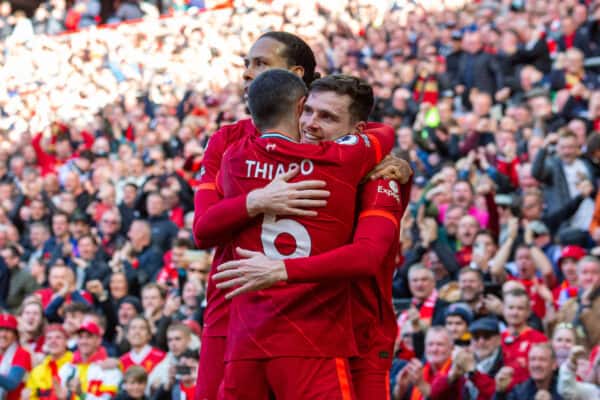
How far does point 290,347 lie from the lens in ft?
14.1

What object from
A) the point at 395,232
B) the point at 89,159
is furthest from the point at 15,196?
the point at 395,232

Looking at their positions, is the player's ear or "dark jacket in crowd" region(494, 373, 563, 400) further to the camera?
"dark jacket in crowd" region(494, 373, 563, 400)

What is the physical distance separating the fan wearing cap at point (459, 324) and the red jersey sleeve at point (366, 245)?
4.19 meters

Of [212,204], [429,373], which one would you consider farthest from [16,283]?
[212,204]

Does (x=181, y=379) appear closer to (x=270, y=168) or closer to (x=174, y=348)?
(x=174, y=348)

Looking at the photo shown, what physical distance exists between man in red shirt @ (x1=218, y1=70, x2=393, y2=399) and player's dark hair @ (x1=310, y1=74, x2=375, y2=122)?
0.39m

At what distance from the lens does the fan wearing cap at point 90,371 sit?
10.1 m

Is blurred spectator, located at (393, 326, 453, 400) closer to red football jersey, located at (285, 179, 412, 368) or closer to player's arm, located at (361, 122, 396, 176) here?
red football jersey, located at (285, 179, 412, 368)

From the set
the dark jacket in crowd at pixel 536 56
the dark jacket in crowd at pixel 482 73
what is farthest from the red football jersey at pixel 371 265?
the dark jacket in crowd at pixel 536 56

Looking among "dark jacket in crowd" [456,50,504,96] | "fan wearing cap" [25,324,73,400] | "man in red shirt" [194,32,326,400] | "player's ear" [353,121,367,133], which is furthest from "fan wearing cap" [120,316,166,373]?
"dark jacket in crowd" [456,50,504,96]

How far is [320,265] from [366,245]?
214 millimetres

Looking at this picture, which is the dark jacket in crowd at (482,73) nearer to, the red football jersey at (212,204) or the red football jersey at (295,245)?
the red football jersey at (212,204)

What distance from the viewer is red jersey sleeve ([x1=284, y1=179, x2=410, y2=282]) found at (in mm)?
4273

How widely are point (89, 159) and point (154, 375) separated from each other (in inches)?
350
